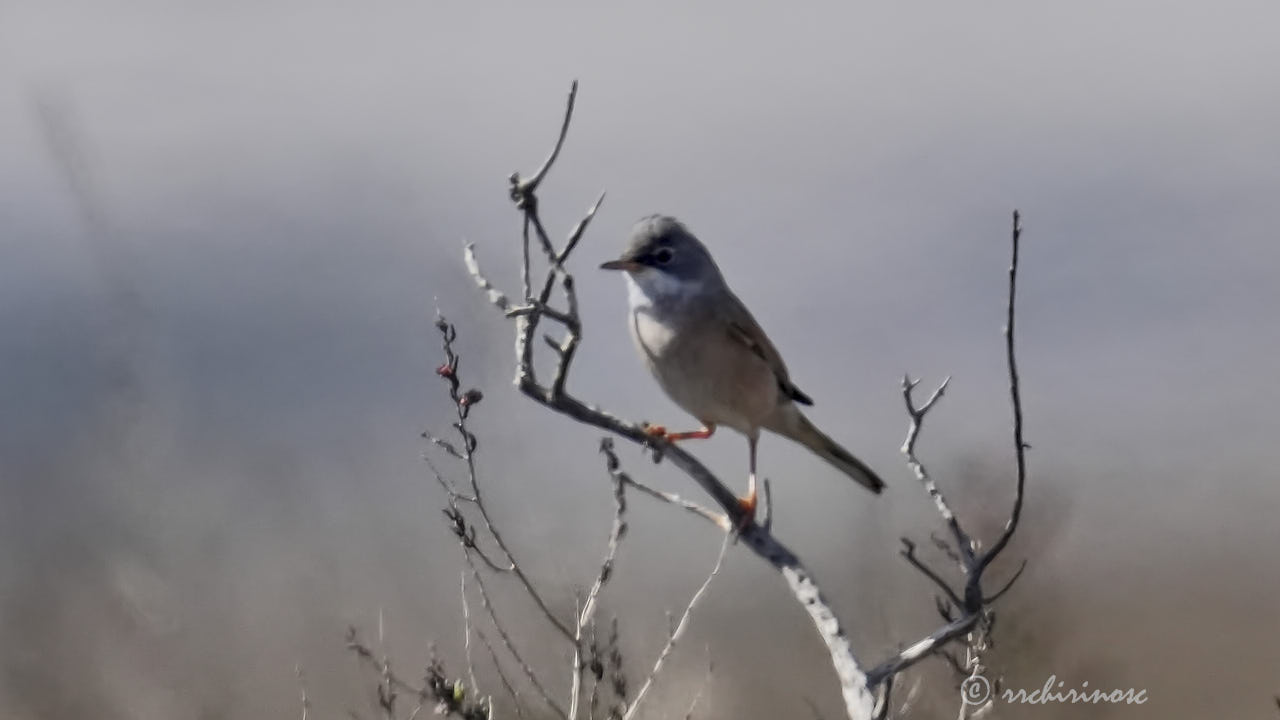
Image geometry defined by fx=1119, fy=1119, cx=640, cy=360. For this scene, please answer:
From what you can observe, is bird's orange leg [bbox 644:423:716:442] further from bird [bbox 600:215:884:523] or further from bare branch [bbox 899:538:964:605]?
Answer: bare branch [bbox 899:538:964:605]

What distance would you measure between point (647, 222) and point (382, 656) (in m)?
2.42

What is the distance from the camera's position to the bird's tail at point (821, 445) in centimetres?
592

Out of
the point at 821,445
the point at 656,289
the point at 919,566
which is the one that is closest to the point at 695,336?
the point at 656,289

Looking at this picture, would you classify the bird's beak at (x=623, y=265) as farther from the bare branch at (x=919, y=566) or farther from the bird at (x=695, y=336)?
the bare branch at (x=919, y=566)

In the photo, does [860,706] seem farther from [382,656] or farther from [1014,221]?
[382,656]

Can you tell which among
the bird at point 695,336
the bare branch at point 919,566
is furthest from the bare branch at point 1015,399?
the bird at point 695,336

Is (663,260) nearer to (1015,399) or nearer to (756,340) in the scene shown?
(756,340)

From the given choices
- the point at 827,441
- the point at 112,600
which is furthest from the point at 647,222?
the point at 112,600

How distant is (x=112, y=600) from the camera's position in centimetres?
706

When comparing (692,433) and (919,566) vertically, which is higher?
(692,433)

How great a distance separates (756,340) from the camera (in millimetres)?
5715

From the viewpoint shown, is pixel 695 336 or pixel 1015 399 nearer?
pixel 1015 399

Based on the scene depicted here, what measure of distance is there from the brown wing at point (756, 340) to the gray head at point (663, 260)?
0.19m

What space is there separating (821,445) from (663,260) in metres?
1.37
